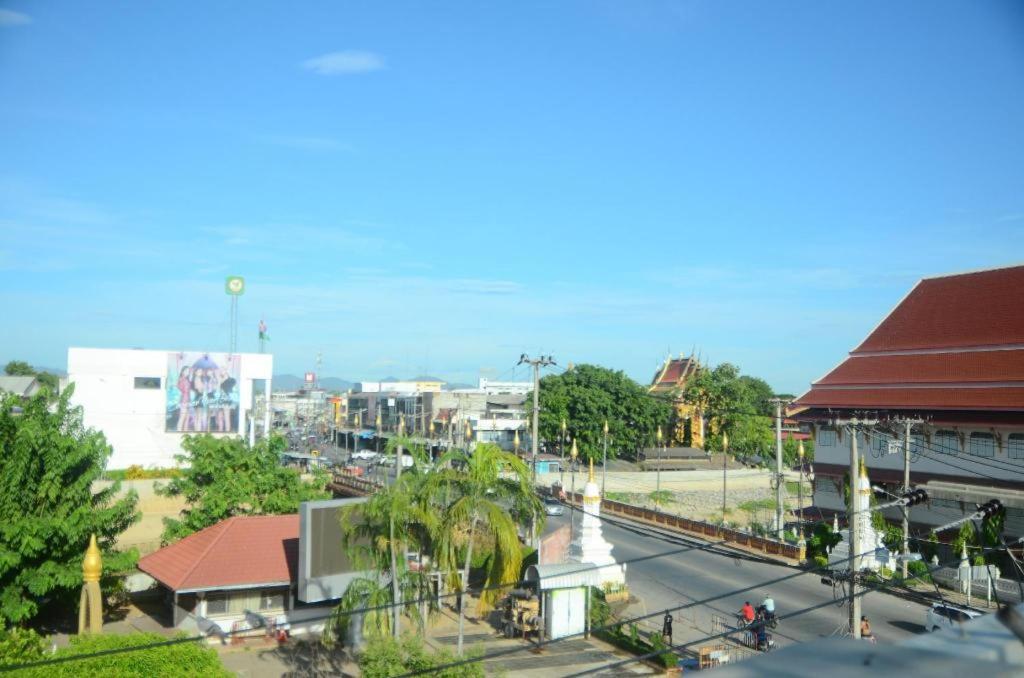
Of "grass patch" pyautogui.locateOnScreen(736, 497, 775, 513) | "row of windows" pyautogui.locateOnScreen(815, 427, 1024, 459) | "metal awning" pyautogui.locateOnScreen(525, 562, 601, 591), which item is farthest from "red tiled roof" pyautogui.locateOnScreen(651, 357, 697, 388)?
"metal awning" pyautogui.locateOnScreen(525, 562, 601, 591)

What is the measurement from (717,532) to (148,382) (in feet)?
130

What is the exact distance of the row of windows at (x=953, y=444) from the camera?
1123 inches

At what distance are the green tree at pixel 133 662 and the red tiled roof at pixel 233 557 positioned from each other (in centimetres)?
659

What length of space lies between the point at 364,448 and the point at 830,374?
193 ft

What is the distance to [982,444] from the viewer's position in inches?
1157

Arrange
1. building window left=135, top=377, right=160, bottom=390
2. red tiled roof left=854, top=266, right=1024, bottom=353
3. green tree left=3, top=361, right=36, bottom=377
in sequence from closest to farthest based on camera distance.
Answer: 1. red tiled roof left=854, top=266, right=1024, bottom=353
2. building window left=135, top=377, right=160, bottom=390
3. green tree left=3, top=361, right=36, bottom=377

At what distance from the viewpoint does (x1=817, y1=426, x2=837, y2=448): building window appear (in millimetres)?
34375

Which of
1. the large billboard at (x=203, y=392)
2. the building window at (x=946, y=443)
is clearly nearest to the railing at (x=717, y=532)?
the building window at (x=946, y=443)

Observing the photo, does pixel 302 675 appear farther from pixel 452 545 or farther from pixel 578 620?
pixel 578 620

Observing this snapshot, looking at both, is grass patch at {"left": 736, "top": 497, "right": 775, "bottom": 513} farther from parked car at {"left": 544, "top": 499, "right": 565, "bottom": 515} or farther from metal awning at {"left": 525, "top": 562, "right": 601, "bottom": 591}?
metal awning at {"left": 525, "top": 562, "right": 601, "bottom": 591}

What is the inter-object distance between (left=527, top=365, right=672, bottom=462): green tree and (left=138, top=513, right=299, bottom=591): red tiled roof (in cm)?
4095

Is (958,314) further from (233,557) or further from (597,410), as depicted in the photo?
(597,410)

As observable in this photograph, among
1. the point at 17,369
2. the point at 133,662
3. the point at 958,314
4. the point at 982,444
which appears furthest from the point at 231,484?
the point at 17,369

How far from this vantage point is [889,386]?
110ft
